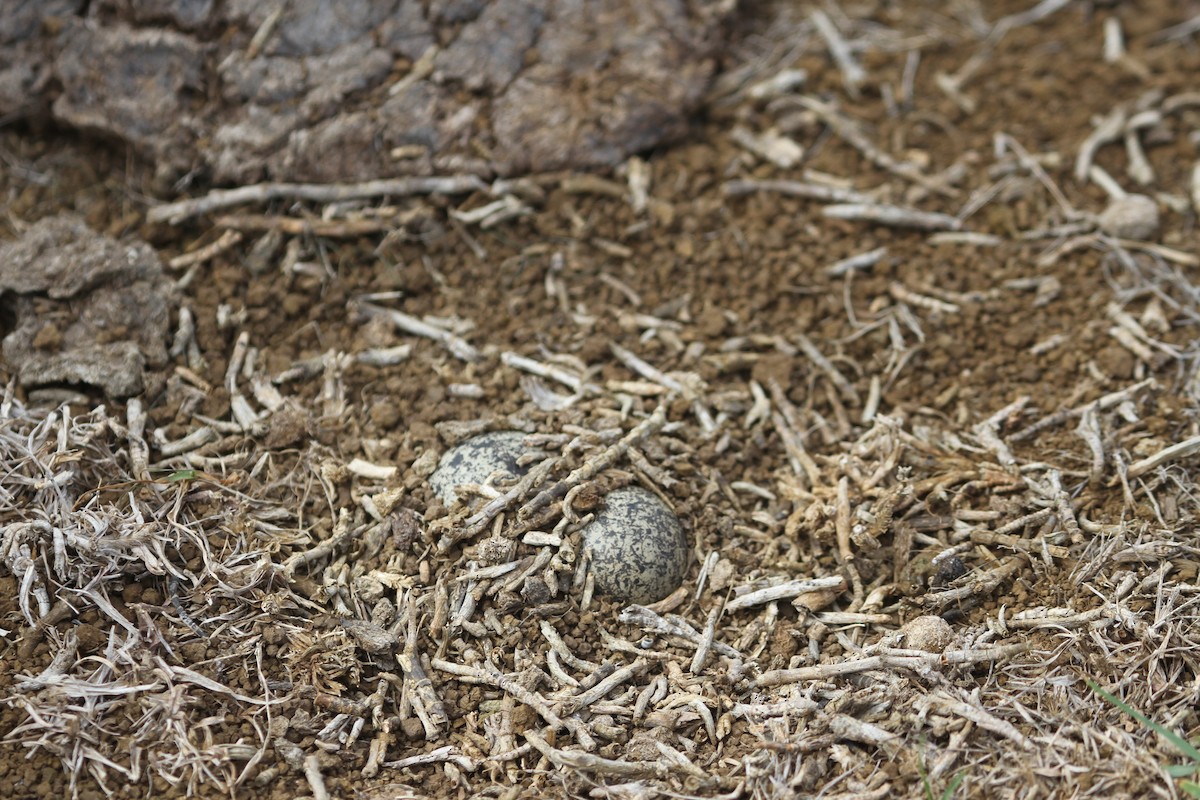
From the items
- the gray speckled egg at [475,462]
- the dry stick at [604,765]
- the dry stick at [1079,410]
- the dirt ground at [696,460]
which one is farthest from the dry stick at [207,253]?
the dry stick at [1079,410]

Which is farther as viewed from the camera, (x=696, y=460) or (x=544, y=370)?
(x=544, y=370)

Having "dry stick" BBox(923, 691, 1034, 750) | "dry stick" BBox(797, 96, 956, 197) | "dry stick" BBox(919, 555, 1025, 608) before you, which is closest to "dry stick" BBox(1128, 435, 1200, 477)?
"dry stick" BBox(919, 555, 1025, 608)

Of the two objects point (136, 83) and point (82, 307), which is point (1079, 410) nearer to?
point (82, 307)

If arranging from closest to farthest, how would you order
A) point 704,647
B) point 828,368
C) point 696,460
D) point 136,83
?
point 704,647
point 696,460
point 828,368
point 136,83

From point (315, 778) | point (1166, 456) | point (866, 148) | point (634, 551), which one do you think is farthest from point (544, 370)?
point (1166, 456)

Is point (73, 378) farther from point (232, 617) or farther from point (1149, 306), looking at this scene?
point (1149, 306)
